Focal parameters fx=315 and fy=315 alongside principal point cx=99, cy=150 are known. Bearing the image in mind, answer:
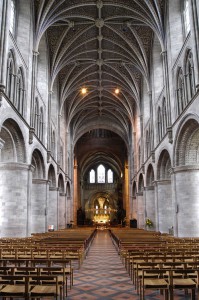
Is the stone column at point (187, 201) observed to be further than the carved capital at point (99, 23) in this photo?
No

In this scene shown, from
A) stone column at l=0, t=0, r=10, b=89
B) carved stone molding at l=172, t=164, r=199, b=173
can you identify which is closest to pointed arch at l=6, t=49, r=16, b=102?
stone column at l=0, t=0, r=10, b=89

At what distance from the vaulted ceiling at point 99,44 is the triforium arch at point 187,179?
25.6 ft

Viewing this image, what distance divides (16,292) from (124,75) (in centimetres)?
3081

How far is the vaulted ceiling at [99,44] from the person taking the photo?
22.9m

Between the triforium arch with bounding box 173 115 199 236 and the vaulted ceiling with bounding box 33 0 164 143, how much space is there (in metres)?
7.81

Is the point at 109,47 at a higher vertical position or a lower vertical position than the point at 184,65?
higher

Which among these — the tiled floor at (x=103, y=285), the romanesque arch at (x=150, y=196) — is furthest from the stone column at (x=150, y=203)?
the tiled floor at (x=103, y=285)

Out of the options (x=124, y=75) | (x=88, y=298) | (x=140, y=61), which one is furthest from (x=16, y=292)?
(x=124, y=75)

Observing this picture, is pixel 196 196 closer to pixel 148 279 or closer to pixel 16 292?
pixel 148 279

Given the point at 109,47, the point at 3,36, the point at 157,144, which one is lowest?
the point at 157,144

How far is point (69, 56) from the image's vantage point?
96.0ft

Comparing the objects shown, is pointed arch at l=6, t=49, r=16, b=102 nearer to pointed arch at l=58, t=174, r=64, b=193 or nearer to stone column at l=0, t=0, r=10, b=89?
stone column at l=0, t=0, r=10, b=89

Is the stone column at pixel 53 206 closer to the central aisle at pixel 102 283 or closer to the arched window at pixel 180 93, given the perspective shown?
the arched window at pixel 180 93

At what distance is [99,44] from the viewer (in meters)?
29.4
